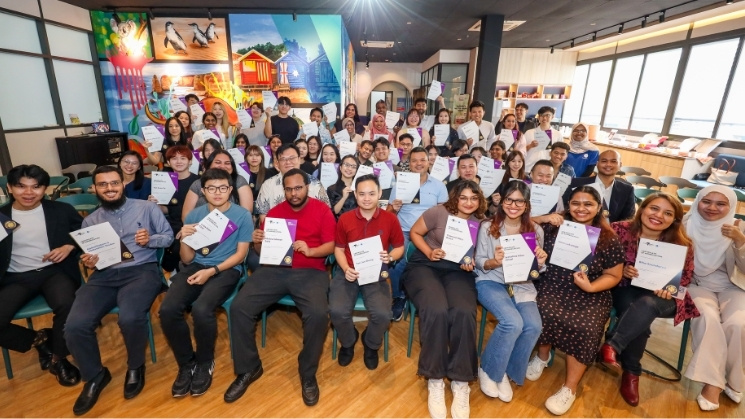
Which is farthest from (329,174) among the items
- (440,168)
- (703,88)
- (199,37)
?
(703,88)

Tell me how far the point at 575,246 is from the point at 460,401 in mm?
1193

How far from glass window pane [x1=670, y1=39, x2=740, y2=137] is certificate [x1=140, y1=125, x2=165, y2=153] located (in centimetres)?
1036

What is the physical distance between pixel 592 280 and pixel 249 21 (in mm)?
7345

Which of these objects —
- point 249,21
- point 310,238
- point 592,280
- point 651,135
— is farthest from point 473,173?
point 651,135

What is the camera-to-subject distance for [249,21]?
22.2 ft

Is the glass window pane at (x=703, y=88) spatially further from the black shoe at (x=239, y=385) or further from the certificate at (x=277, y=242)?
the black shoe at (x=239, y=385)

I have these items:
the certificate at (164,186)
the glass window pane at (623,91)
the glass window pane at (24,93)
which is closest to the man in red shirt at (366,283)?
the certificate at (164,186)

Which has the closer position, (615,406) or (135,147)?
(615,406)

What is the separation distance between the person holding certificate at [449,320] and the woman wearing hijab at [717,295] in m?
1.41

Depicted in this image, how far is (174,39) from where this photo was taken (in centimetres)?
686

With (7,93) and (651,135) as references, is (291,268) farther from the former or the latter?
(651,135)

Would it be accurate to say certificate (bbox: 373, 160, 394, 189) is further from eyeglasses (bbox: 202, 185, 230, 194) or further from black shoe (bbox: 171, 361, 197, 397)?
black shoe (bbox: 171, 361, 197, 397)

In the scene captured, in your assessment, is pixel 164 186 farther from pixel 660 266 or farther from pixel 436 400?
pixel 660 266

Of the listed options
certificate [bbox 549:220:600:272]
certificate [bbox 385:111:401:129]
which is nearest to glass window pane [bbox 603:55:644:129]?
certificate [bbox 385:111:401:129]
